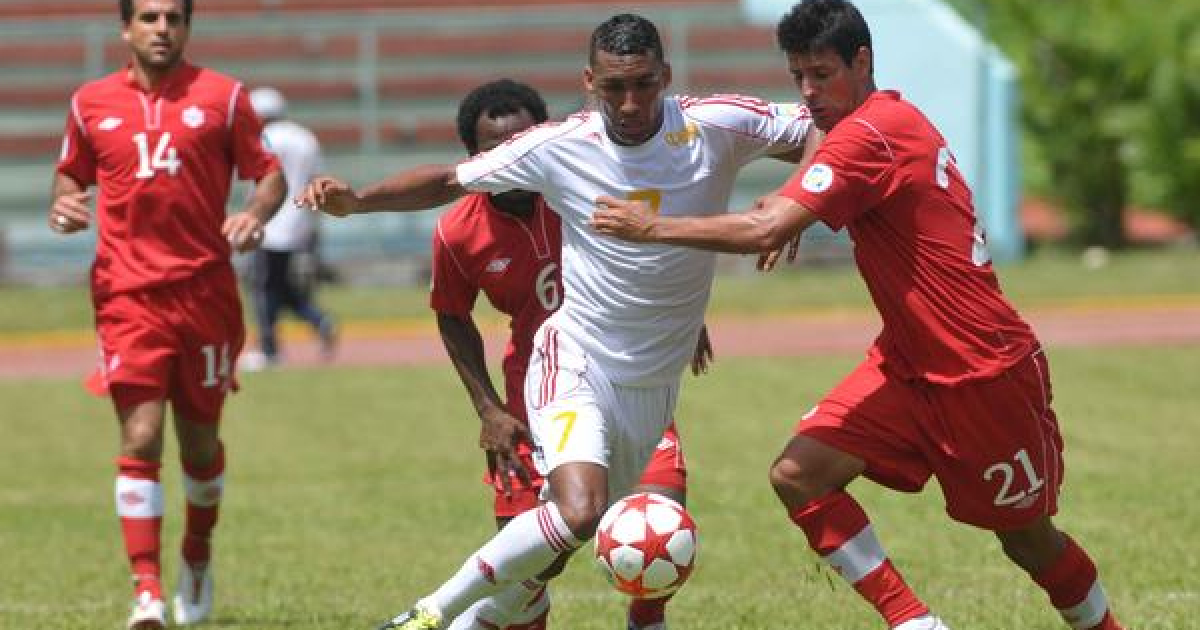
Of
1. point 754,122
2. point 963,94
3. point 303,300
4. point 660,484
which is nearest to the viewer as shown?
point 754,122

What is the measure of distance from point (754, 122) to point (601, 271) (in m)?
0.75

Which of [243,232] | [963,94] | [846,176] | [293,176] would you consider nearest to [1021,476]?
[846,176]

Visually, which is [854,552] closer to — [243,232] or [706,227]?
[706,227]

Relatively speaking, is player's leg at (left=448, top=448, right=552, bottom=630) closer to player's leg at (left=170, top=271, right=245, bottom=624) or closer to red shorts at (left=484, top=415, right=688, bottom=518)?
red shorts at (left=484, top=415, right=688, bottom=518)

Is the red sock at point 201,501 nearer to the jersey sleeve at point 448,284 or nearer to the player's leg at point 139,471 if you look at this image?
the player's leg at point 139,471

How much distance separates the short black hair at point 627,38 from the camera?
7.01 metres

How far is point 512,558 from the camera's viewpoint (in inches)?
278

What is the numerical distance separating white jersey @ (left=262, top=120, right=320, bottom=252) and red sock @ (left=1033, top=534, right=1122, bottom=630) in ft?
43.2

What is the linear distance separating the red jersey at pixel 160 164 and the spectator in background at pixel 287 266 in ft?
33.3

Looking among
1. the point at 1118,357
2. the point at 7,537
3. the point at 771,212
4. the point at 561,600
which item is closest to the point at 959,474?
the point at 771,212

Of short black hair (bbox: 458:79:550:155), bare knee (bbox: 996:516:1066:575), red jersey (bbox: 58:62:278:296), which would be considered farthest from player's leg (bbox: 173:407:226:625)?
bare knee (bbox: 996:516:1066:575)

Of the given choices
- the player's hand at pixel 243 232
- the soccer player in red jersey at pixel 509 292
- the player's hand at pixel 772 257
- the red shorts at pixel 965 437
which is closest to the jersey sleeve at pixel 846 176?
the player's hand at pixel 772 257

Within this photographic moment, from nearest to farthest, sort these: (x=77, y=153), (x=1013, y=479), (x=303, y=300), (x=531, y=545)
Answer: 1. (x=531, y=545)
2. (x=1013, y=479)
3. (x=77, y=153)
4. (x=303, y=300)

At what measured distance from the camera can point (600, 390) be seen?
732cm
